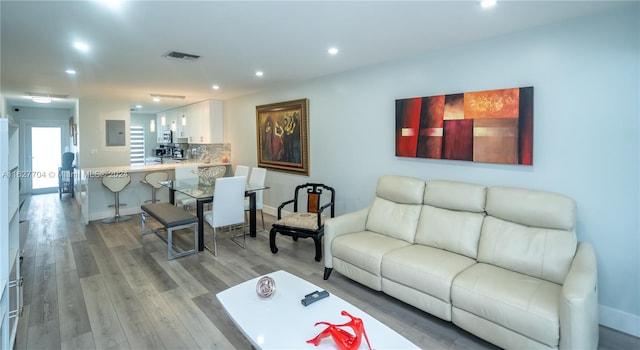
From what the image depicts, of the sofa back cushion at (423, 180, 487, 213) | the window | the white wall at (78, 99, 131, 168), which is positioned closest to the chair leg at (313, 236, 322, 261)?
the sofa back cushion at (423, 180, 487, 213)

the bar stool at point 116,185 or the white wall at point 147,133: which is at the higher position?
the white wall at point 147,133

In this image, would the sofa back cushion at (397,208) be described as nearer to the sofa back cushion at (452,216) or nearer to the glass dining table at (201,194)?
the sofa back cushion at (452,216)

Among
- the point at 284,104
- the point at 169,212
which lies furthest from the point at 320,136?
the point at 169,212

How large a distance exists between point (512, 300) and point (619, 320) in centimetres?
116

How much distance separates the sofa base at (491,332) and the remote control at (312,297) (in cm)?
99

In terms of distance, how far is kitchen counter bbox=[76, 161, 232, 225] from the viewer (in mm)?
5582

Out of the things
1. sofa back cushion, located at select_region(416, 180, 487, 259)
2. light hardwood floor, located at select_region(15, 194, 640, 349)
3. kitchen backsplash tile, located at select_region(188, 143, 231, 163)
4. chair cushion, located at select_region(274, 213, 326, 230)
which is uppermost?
kitchen backsplash tile, located at select_region(188, 143, 231, 163)

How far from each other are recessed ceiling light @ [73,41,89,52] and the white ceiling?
58mm

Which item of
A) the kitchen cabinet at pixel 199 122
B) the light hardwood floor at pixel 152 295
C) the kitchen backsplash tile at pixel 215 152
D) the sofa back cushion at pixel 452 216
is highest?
the kitchen cabinet at pixel 199 122

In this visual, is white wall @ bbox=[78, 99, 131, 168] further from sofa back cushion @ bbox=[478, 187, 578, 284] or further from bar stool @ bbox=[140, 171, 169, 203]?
sofa back cushion @ bbox=[478, 187, 578, 284]

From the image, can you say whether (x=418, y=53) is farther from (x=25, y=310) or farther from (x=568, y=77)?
(x=25, y=310)

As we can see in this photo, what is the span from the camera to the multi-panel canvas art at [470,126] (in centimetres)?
283

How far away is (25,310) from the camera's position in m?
2.73

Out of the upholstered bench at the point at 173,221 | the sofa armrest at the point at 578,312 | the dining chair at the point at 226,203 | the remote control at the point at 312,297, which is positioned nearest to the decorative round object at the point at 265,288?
the remote control at the point at 312,297
